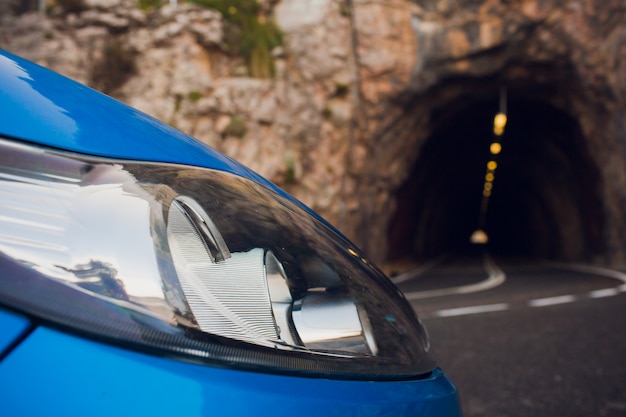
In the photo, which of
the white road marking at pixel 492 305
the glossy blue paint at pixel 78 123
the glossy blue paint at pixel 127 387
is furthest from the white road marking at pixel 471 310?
the glossy blue paint at pixel 127 387

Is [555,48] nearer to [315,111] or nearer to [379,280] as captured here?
[315,111]

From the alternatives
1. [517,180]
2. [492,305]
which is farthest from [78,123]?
[517,180]

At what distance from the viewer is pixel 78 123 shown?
86 cm

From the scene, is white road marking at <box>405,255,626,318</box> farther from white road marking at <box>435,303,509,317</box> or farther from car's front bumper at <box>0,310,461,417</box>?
car's front bumper at <box>0,310,461,417</box>

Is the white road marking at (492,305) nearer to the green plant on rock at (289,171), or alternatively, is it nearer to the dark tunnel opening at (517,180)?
the green plant on rock at (289,171)

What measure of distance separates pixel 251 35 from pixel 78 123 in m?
12.4

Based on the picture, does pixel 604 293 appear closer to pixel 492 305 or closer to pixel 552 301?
pixel 552 301

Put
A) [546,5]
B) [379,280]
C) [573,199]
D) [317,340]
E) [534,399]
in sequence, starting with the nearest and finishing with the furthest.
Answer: [317,340]
[379,280]
[534,399]
[546,5]
[573,199]

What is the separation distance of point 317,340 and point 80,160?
1.80 feet

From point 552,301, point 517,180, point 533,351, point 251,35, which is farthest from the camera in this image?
point 517,180

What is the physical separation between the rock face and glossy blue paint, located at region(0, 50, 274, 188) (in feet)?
33.8

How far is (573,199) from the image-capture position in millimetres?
19438

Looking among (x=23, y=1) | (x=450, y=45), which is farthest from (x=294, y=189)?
(x=23, y=1)

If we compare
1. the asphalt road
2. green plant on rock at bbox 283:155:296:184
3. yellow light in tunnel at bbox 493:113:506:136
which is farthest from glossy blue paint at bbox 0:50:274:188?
yellow light in tunnel at bbox 493:113:506:136
